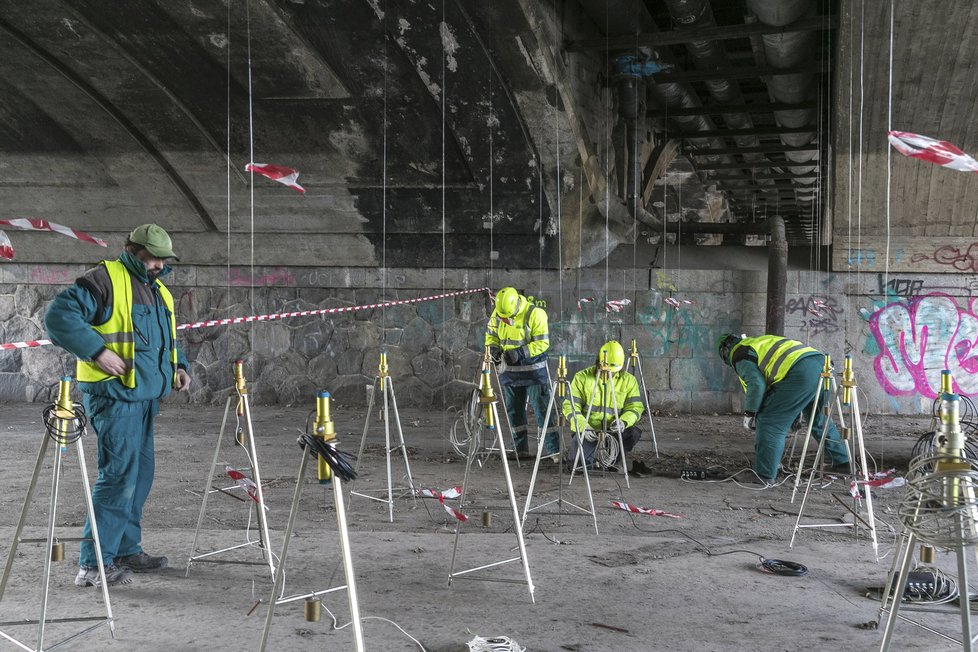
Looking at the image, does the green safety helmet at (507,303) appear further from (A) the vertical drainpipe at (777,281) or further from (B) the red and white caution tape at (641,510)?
(A) the vertical drainpipe at (777,281)

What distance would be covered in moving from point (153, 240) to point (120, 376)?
2.46 ft

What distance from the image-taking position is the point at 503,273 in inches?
453

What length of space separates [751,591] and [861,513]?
2172mm

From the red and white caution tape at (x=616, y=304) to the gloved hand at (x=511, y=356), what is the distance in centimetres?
328

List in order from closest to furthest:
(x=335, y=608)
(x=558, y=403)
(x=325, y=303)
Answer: (x=335, y=608) → (x=558, y=403) → (x=325, y=303)

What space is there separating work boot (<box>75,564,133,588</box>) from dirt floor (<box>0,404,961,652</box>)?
56mm

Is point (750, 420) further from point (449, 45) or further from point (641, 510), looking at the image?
point (449, 45)

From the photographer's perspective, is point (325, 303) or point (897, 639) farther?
point (325, 303)

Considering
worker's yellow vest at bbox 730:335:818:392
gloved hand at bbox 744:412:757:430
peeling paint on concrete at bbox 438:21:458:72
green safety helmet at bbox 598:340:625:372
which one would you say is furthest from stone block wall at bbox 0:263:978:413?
gloved hand at bbox 744:412:757:430

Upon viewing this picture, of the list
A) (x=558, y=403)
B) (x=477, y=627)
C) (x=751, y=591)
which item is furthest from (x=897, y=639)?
(x=558, y=403)

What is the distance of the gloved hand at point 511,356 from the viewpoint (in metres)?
8.16

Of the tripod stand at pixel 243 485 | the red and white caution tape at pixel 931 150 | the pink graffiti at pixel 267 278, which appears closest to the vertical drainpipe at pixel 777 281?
the red and white caution tape at pixel 931 150

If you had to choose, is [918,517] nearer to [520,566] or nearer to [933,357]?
[520,566]

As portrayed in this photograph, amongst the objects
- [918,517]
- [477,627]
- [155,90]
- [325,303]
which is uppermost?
[155,90]
